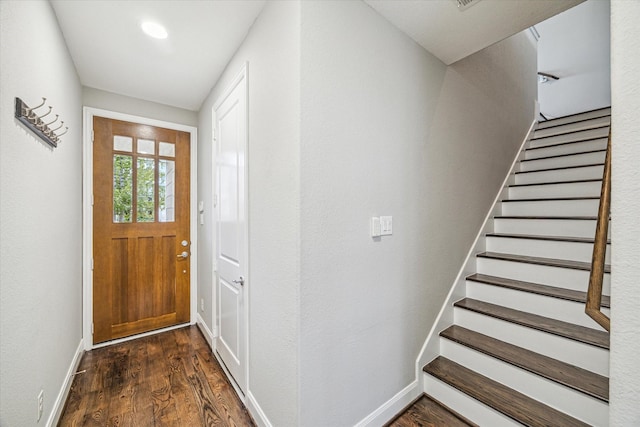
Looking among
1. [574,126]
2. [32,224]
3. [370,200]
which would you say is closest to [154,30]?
[32,224]

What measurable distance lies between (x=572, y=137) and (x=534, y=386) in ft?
10.3

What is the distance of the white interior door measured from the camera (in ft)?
6.01

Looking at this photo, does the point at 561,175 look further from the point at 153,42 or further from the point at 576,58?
the point at 153,42

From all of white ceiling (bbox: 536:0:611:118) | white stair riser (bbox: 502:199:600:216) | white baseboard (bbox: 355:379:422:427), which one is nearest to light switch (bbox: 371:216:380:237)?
white baseboard (bbox: 355:379:422:427)

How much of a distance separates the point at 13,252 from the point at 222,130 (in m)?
1.53

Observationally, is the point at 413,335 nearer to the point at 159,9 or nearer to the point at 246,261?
the point at 246,261

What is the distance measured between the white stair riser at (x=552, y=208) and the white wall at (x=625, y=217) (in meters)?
2.21

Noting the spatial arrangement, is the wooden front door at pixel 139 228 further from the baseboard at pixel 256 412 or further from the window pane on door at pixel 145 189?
the baseboard at pixel 256 412

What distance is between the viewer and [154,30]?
5.82 feet

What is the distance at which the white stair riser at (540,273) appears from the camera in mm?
1842

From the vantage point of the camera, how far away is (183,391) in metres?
1.94

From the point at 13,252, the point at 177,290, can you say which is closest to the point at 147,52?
the point at 13,252

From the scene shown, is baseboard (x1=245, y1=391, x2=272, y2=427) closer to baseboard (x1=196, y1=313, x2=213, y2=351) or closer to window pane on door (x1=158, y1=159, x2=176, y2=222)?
baseboard (x1=196, y1=313, x2=213, y2=351)

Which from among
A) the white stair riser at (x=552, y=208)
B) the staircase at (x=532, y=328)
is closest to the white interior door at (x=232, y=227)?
the staircase at (x=532, y=328)
